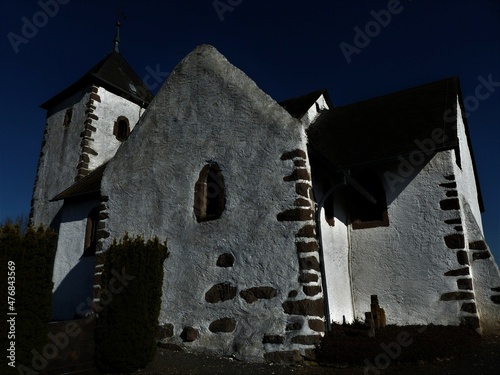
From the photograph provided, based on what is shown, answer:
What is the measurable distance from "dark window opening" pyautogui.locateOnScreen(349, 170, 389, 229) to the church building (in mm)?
27

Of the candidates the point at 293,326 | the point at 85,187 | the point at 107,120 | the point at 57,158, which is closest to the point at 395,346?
the point at 293,326

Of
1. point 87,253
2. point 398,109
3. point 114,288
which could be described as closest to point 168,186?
point 114,288

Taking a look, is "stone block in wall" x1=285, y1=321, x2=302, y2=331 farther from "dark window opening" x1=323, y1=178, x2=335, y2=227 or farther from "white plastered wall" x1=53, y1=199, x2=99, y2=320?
"white plastered wall" x1=53, y1=199, x2=99, y2=320

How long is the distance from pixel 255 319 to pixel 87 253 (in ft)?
25.4

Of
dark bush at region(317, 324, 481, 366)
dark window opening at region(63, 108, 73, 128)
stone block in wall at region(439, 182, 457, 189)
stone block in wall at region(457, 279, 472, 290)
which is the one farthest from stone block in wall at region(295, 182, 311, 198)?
dark window opening at region(63, 108, 73, 128)

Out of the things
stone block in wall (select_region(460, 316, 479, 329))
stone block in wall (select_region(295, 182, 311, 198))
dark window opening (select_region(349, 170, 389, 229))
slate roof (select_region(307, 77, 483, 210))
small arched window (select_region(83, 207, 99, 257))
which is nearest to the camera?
stone block in wall (select_region(295, 182, 311, 198))

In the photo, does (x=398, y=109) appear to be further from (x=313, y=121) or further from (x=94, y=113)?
(x=94, y=113)

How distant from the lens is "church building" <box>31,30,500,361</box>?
7523mm

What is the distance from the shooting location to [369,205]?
10.5 meters

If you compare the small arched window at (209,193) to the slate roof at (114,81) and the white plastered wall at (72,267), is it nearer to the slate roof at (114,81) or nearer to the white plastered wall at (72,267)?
the white plastered wall at (72,267)

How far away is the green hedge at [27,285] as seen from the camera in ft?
18.1

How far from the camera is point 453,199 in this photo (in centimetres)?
938

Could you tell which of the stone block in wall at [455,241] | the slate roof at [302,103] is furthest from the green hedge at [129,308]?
the slate roof at [302,103]

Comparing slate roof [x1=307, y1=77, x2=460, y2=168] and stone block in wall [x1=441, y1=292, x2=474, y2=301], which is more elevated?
slate roof [x1=307, y1=77, x2=460, y2=168]
